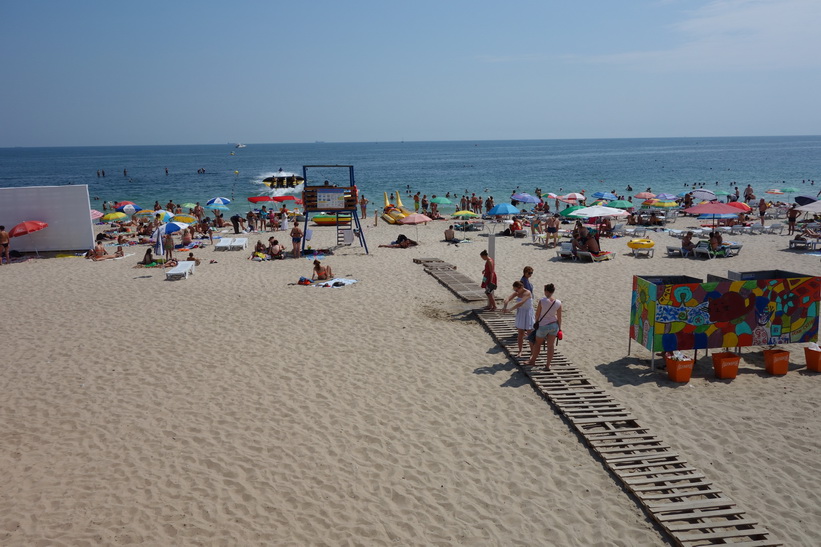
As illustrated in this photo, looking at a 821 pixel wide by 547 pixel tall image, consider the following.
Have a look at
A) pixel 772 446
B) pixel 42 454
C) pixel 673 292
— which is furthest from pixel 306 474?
pixel 673 292

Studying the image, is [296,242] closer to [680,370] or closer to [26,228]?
[26,228]

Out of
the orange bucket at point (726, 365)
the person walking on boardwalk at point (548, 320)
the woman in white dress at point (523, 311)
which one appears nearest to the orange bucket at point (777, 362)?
the orange bucket at point (726, 365)

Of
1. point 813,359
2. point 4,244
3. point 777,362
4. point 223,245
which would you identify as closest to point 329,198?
point 223,245

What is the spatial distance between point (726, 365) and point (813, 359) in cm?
152

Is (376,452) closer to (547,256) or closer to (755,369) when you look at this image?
(755,369)

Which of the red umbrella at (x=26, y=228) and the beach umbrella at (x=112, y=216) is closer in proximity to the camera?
the red umbrella at (x=26, y=228)

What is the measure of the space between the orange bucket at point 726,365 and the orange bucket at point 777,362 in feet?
1.85

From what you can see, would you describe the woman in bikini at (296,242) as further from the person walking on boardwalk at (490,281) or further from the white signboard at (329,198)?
the person walking on boardwalk at (490,281)

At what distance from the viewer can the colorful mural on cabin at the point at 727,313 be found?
27.6 ft

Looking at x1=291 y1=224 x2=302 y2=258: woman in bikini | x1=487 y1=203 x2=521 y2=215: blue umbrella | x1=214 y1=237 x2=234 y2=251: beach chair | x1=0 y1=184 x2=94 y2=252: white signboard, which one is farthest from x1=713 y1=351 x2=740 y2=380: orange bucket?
x1=0 y1=184 x2=94 y2=252: white signboard

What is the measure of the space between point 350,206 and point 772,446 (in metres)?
15.1

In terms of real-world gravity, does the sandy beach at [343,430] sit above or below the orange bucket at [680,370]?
below

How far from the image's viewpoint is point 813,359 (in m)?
8.50

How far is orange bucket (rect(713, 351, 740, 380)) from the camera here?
26.9ft
